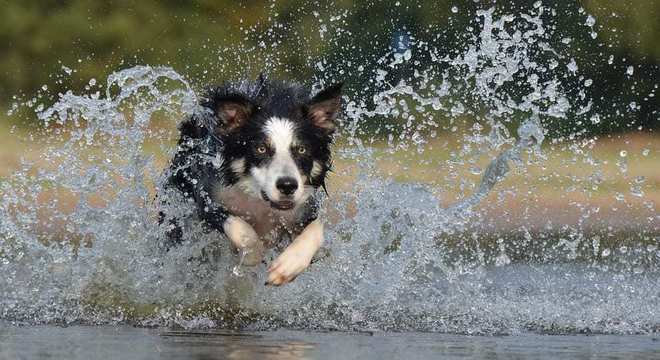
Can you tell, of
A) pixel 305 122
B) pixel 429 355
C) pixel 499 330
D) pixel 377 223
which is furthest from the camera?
pixel 377 223

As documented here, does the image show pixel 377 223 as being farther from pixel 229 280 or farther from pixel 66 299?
pixel 66 299

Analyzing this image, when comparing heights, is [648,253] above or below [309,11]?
below

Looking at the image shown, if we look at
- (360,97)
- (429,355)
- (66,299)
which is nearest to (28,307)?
(66,299)

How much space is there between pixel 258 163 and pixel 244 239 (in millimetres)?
433

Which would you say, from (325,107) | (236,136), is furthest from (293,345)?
(325,107)

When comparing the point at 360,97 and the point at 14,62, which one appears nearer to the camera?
the point at 360,97

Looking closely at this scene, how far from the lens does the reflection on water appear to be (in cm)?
664

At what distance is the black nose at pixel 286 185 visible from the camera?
26.2ft

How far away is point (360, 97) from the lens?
833 inches

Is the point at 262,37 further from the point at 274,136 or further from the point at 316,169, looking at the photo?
the point at 274,136

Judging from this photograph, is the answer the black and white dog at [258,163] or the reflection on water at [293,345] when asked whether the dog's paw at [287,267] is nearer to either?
the black and white dog at [258,163]

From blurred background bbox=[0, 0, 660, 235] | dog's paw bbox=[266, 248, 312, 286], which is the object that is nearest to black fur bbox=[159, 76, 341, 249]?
dog's paw bbox=[266, 248, 312, 286]

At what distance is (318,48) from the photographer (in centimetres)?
2402

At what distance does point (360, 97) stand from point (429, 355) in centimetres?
1447
